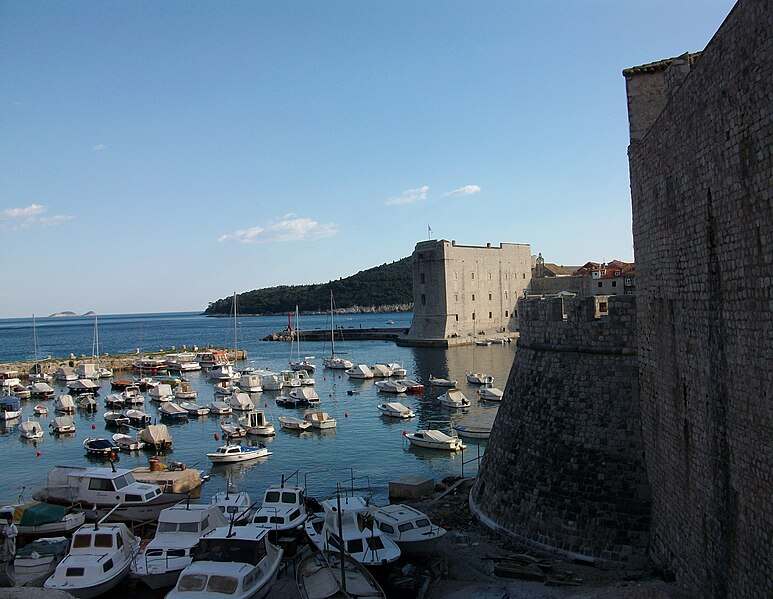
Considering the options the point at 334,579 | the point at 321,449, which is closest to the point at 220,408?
the point at 321,449

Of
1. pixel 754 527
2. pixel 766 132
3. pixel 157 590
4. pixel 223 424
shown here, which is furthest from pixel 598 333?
pixel 223 424

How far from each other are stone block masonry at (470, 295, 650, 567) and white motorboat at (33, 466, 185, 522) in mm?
9409

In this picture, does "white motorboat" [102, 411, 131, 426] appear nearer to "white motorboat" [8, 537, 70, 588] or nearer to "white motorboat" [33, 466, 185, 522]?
"white motorboat" [33, 466, 185, 522]

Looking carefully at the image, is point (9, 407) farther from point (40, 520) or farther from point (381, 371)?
point (40, 520)

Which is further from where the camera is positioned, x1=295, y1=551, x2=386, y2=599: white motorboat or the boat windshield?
the boat windshield

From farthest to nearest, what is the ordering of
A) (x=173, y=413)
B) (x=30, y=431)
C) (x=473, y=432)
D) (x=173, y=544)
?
1. (x=173, y=413)
2. (x=30, y=431)
3. (x=473, y=432)
4. (x=173, y=544)

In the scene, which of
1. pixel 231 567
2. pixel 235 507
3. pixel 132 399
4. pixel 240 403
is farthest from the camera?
pixel 132 399

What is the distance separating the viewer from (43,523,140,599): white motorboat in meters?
12.6

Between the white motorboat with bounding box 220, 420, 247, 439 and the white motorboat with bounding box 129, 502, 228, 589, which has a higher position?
the white motorboat with bounding box 129, 502, 228, 589

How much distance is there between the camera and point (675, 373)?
376 inches

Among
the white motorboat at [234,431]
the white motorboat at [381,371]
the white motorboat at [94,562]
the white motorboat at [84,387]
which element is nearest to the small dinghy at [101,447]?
the white motorboat at [234,431]

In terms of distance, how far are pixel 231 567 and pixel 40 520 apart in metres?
7.11

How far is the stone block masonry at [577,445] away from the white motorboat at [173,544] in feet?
19.6

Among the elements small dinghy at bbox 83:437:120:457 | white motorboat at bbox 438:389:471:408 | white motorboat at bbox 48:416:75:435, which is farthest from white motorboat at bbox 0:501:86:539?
white motorboat at bbox 438:389:471:408
